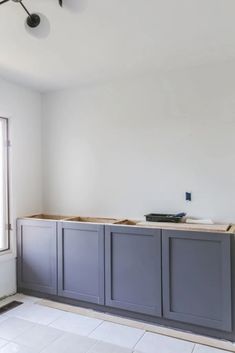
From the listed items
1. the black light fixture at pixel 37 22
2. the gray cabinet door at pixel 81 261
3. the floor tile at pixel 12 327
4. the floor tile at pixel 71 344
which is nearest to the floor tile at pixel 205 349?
the floor tile at pixel 71 344

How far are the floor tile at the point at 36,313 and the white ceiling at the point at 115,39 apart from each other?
259cm

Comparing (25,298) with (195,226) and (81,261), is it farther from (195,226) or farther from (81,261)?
(195,226)

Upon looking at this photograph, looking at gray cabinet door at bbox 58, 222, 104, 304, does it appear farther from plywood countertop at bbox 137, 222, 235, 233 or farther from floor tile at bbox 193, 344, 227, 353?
floor tile at bbox 193, 344, 227, 353

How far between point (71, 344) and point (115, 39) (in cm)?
262

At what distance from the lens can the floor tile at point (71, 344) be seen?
2.35 meters

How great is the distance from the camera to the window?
349cm

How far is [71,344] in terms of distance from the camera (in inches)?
96.0

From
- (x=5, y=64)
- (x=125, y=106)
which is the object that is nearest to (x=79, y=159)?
(x=125, y=106)

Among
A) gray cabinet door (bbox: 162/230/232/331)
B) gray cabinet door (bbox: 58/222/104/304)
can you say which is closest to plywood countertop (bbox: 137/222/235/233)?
gray cabinet door (bbox: 162/230/232/331)

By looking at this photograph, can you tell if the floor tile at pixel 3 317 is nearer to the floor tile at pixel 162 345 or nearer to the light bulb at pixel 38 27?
the floor tile at pixel 162 345

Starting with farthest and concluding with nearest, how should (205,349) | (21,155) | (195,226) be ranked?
(21,155) < (195,226) < (205,349)

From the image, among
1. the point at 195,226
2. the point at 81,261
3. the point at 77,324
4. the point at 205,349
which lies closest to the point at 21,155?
the point at 81,261

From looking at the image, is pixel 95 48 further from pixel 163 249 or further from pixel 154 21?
pixel 163 249

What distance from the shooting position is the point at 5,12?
6.82ft
